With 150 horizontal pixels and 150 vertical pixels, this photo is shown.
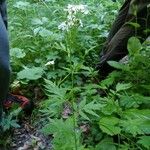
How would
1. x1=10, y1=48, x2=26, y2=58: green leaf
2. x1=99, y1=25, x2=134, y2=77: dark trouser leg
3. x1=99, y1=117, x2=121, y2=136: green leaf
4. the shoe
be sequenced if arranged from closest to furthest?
x1=99, y1=117, x2=121, y2=136: green leaf < the shoe < x1=99, y1=25, x2=134, y2=77: dark trouser leg < x1=10, y1=48, x2=26, y2=58: green leaf

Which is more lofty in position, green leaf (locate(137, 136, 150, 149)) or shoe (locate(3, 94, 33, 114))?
green leaf (locate(137, 136, 150, 149))

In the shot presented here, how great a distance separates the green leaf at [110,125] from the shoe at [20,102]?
972 mm

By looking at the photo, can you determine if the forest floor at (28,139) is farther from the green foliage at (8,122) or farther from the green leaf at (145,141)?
the green leaf at (145,141)

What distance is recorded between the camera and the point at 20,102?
3240mm

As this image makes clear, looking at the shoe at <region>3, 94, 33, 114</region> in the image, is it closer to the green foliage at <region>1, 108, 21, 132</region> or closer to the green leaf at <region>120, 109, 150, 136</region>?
the green foliage at <region>1, 108, 21, 132</region>

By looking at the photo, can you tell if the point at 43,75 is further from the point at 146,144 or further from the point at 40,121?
the point at 146,144

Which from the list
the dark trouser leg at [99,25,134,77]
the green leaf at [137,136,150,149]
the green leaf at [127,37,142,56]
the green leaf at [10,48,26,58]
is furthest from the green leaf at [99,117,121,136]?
the green leaf at [10,48,26,58]

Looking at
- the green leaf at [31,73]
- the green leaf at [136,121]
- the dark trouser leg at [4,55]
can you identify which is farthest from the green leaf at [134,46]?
the dark trouser leg at [4,55]

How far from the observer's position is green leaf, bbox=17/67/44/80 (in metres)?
3.35

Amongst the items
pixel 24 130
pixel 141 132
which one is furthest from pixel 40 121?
pixel 141 132

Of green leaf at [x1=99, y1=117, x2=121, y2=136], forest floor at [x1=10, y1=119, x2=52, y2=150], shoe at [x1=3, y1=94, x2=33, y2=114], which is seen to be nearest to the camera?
green leaf at [x1=99, y1=117, x2=121, y2=136]

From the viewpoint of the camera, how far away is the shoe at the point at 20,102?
3156mm

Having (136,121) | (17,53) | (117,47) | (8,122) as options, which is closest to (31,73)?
(17,53)

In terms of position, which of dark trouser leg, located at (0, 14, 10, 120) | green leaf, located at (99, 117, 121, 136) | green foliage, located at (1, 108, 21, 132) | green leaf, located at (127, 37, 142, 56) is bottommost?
green foliage, located at (1, 108, 21, 132)
